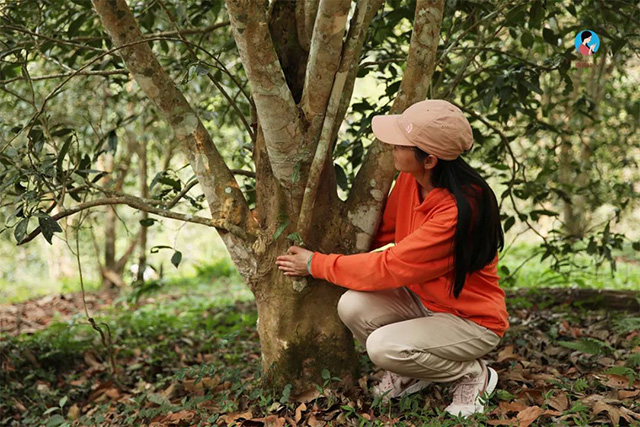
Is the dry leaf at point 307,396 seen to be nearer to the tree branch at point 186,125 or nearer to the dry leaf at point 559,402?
the tree branch at point 186,125

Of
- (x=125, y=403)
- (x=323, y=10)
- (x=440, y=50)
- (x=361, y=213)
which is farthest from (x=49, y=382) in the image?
(x=440, y=50)

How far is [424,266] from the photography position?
245cm

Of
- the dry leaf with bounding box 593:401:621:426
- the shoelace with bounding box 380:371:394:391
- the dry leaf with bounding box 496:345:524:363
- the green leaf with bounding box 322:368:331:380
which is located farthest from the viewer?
the dry leaf with bounding box 496:345:524:363

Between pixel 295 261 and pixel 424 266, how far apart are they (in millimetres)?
559

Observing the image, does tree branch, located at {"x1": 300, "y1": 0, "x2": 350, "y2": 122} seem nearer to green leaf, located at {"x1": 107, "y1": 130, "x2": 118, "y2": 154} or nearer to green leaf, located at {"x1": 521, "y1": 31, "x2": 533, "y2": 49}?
green leaf, located at {"x1": 107, "y1": 130, "x2": 118, "y2": 154}

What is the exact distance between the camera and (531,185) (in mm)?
3805

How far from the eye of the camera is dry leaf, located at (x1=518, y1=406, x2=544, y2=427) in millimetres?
2281

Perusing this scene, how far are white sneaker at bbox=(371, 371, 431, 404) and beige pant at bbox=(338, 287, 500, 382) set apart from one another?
138mm

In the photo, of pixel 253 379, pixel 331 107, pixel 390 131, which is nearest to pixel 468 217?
pixel 390 131

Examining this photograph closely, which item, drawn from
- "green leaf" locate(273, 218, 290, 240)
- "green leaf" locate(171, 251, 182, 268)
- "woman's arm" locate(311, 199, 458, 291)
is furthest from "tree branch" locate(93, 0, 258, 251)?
"woman's arm" locate(311, 199, 458, 291)

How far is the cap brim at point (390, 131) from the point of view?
2.45 m

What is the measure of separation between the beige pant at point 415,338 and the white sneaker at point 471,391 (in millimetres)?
43

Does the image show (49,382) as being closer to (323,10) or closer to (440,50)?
(323,10)

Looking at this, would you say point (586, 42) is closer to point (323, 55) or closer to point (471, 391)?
point (323, 55)
